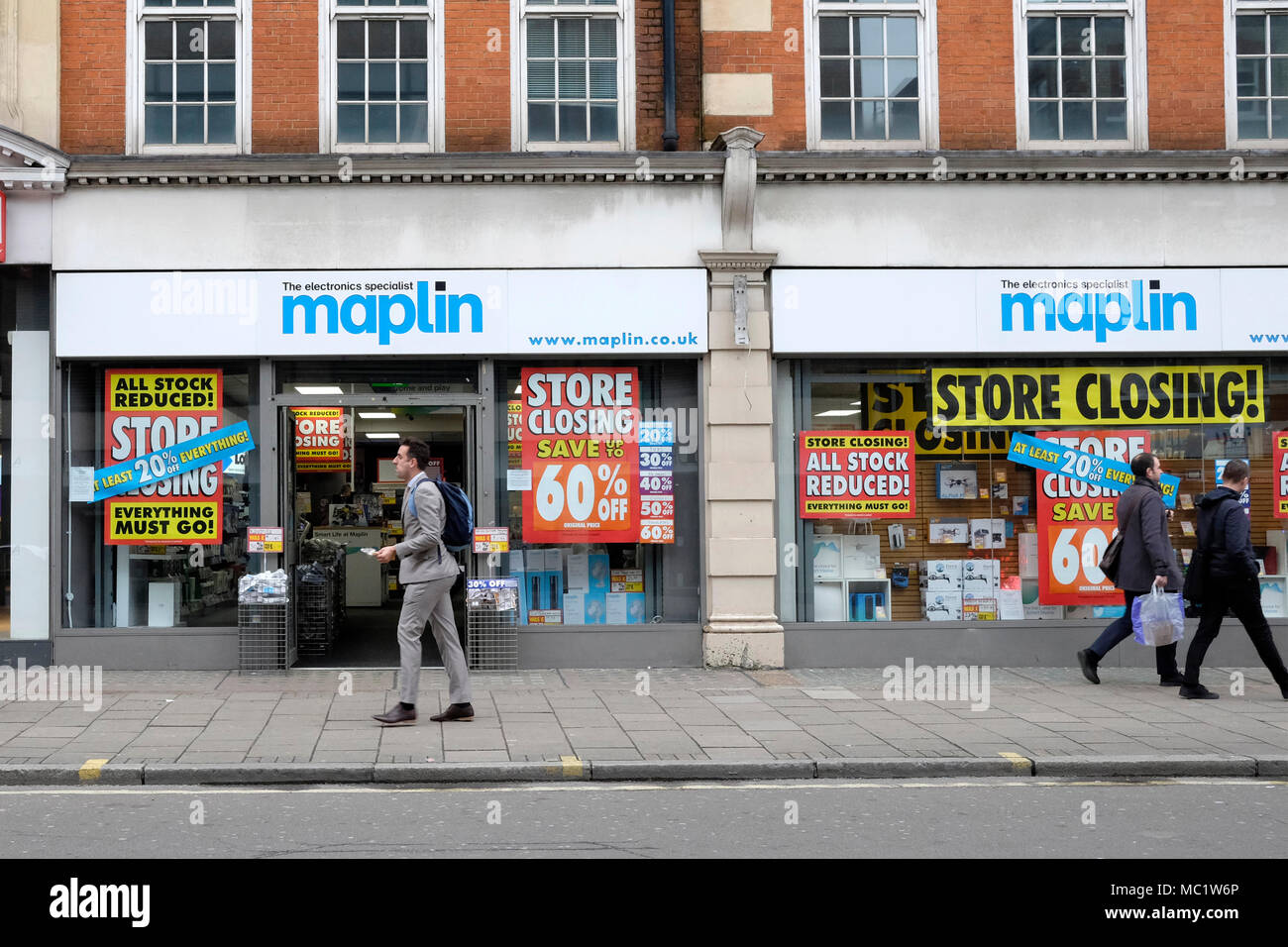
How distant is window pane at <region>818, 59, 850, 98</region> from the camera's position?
12.7 meters

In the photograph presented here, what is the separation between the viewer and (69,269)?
11.9 m

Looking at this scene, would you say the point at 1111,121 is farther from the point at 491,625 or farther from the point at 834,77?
the point at 491,625

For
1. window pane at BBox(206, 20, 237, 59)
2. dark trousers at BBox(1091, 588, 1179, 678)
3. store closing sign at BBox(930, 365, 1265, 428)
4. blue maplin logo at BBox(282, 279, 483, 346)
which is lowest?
dark trousers at BBox(1091, 588, 1179, 678)

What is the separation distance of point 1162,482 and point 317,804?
9.38 metres

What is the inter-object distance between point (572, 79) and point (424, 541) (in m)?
5.80

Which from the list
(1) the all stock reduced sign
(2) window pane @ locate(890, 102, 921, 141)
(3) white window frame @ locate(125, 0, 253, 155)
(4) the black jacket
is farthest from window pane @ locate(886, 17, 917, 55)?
(3) white window frame @ locate(125, 0, 253, 155)

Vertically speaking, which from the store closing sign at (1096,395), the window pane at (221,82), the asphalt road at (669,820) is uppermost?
the window pane at (221,82)

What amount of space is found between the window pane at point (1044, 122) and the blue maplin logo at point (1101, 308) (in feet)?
5.17

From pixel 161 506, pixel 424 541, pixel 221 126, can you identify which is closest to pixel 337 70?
pixel 221 126

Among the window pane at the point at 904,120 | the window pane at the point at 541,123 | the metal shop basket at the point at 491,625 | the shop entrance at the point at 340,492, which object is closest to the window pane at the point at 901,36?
the window pane at the point at 904,120

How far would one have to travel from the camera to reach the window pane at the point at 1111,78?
1293 centimetres

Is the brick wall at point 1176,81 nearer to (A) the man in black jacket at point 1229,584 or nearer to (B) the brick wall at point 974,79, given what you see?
(B) the brick wall at point 974,79

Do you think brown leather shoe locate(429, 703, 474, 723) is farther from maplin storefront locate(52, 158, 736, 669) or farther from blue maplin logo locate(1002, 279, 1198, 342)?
blue maplin logo locate(1002, 279, 1198, 342)

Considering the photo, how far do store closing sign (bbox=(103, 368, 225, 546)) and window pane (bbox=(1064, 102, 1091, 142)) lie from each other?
29.4 feet
